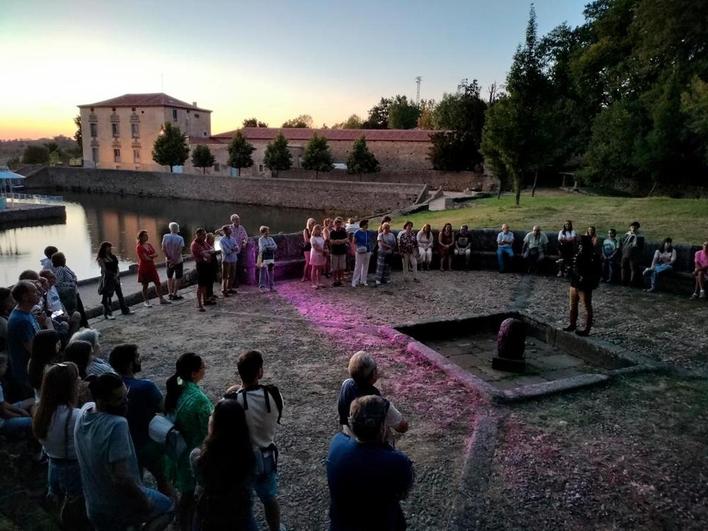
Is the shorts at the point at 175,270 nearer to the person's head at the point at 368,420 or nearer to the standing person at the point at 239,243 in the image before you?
the standing person at the point at 239,243

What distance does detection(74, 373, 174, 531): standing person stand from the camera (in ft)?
10.4

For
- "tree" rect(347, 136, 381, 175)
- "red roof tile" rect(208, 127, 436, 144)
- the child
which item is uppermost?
"red roof tile" rect(208, 127, 436, 144)

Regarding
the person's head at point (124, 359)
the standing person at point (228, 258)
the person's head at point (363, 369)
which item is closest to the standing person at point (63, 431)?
the person's head at point (124, 359)

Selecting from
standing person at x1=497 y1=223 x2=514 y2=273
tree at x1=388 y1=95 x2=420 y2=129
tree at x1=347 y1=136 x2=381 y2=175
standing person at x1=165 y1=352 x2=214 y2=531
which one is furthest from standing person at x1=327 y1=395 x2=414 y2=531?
tree at x1=388 y1=95 x2=420 y2=129

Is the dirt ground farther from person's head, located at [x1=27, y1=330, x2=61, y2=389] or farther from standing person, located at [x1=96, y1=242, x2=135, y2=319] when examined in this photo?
person's head, located at [x1=27, y1=330, x2=61, y2=389]

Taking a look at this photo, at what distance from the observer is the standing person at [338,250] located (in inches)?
→ 491

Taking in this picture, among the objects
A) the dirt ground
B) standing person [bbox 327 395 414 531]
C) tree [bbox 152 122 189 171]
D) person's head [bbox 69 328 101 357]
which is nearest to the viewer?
standing person [bbox 327 395 414 531]

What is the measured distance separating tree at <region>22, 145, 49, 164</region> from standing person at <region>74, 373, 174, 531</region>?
97058 millimetres

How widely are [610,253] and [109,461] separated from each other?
12.2 metres

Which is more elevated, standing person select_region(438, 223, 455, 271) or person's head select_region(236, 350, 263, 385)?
person's head select_region(236, 350, 263, 385)

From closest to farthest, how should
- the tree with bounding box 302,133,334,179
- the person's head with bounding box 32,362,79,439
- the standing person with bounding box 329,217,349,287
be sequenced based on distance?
the person's head with bounding box 32,362,79,439, the standing person with bounding box 329,217,349,287, the tree with bounding box 302,133,334,179

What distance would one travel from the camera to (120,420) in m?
3.19

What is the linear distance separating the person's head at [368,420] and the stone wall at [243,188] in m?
42.2

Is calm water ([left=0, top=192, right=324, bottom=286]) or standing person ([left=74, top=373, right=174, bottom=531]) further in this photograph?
calm water ([left=0, top=192, right=324, bottom=286])
